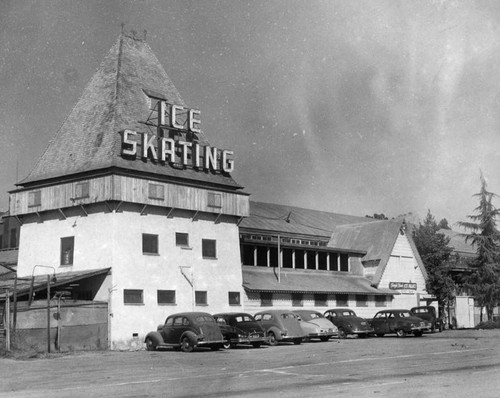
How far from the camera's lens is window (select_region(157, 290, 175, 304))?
44.1 m

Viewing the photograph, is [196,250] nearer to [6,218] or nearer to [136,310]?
[136,310]

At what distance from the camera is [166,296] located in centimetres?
4453

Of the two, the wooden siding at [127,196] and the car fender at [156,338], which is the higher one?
the wooden siding at [127,196]

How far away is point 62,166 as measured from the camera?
46938 millimetres

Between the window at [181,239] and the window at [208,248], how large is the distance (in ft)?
4.64

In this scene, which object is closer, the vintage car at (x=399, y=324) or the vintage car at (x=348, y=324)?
the vintage car at (x=348, y=324)

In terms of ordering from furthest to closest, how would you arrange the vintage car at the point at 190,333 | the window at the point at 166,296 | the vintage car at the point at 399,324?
the vintage car at the point at 399,324 → the window at the point at 166,296 → the vintage car at the point at 190,333

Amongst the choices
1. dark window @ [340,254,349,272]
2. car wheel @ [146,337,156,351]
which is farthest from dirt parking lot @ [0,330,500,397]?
dark window @ [340,254,349,272]

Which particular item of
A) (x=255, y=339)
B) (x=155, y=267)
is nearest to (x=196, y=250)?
(x=155, y=267)

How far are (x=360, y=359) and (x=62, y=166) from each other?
2720 centimetres

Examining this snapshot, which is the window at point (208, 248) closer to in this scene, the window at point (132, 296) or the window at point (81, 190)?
the window at point (132, 296)

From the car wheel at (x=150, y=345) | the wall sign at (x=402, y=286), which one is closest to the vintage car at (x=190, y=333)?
the car wheel at (x=150, y=345)

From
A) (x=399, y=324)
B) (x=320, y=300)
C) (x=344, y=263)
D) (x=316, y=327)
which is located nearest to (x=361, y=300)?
(x=344, y=263)

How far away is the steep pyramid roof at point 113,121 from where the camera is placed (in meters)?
45.2
